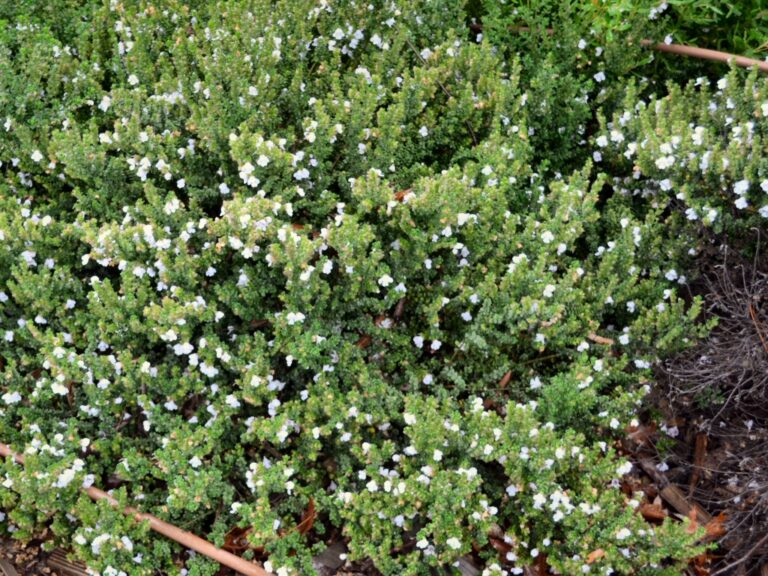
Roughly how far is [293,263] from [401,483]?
86 centimetres

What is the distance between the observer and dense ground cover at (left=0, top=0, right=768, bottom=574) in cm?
268

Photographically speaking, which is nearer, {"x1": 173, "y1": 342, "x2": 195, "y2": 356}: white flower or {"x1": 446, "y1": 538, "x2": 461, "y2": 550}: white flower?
{"x1": 446, "y1": 538, "x2": 461, "y2": 550}: white flower

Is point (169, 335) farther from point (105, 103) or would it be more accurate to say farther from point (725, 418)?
point (725, 418)

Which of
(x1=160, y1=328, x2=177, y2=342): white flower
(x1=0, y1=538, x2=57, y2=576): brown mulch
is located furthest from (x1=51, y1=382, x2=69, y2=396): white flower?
(x1=0, y1=538, x2=57, y2=576): brown mulch

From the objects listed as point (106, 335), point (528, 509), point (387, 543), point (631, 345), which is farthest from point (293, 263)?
point (631, 345)

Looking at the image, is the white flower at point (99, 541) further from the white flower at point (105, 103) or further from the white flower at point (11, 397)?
the white flower at point (105, 103)

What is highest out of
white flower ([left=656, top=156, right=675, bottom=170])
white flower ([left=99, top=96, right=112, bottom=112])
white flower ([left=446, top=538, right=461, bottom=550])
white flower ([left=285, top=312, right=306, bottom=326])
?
white flower ([left=99, top=96, right=112, bottom=112])

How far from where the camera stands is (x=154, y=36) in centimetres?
402

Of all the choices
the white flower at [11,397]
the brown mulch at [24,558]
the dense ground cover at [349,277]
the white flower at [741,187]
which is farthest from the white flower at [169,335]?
the white flower at [741,187]

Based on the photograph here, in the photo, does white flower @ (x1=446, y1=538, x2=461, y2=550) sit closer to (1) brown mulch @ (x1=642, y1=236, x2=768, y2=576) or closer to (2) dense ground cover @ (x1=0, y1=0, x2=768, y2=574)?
(2) dense ground cover @ (x1=0, y1=0, x2=768, y2=574)

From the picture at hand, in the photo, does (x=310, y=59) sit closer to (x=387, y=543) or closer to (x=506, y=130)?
(x=506, y=130)

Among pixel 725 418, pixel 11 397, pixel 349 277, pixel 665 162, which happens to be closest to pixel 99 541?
pixel 11 397

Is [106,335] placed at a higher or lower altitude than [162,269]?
lower

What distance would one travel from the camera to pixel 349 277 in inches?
117
